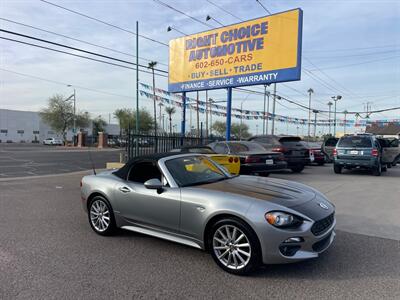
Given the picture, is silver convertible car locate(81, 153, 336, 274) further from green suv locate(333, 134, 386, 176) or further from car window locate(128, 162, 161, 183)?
green suv locate(333, 134, 386, 176)

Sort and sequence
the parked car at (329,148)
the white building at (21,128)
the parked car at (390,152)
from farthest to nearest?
the white building at (21,128), the parked car at (329,148), the parked car at (390,152)

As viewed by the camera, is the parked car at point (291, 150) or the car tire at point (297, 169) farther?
the car tire at point (297, 169)

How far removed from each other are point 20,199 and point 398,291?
8.26 metres

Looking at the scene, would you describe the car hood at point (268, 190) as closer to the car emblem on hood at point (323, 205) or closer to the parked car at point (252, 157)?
the car emblem on hood at point (323, 205)

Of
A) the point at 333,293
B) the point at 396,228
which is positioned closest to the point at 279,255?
the point at 333,293

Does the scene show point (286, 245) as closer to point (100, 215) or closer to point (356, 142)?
point (100, 215)

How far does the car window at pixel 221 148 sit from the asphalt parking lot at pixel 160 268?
5208 mm

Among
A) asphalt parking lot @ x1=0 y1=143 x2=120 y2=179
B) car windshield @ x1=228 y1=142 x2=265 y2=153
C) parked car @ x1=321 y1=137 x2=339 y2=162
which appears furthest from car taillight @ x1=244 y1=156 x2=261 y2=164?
parked car @ x1=321 y1=137 x2=339 y2=162

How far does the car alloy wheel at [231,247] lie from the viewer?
144 inches

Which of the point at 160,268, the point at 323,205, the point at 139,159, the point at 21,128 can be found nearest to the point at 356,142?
the point at 323,205

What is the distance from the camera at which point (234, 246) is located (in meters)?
3.73

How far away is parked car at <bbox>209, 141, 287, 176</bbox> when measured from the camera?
33.9ft

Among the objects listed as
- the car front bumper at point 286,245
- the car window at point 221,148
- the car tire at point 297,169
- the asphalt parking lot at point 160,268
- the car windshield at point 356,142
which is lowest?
the asphalt parking lot at point 160,268

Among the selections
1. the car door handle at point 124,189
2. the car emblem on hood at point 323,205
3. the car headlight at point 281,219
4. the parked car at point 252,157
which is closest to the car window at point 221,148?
the parked car at point 252,157
